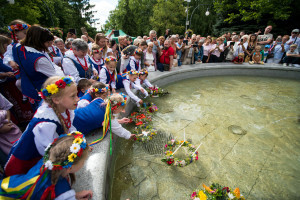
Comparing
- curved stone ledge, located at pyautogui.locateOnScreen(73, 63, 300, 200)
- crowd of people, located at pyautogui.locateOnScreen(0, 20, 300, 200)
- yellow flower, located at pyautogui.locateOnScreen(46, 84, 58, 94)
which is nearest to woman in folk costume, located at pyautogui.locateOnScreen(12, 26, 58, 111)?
crowd of people, located at pyautogui.locateOnScreen(0, 20, 300, 200)

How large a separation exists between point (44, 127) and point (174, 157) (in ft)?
7.20

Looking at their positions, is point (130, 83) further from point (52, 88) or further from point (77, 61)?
point (52, 88)

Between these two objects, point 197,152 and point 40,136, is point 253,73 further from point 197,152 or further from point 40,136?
point 40,136

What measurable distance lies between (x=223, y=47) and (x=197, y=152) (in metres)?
8.27

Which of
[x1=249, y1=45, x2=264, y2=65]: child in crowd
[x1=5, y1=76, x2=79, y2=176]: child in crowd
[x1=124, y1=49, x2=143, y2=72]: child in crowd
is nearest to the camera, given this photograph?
[x1=5, y1=76, x2=79, y2=176]: child in crowd

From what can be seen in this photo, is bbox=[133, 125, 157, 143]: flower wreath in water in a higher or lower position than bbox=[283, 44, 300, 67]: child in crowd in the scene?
lower

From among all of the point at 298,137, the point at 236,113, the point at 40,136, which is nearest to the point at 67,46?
the point at 40,136

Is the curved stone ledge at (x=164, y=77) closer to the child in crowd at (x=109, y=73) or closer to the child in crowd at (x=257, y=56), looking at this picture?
the child in crowd at (x=257, y=56)

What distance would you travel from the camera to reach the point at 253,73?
8.40 m

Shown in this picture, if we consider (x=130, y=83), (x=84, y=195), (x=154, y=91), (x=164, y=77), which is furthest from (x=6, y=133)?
(x=164, y=77)

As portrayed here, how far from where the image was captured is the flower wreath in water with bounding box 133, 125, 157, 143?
126 inches

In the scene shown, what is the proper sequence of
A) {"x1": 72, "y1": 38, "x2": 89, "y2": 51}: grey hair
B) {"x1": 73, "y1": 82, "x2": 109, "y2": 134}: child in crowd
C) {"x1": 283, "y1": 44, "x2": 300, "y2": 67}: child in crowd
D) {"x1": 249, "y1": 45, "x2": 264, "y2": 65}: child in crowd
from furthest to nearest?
1. {"x1": 249, "y1": 45, "x2": 264, "y2": 65}: child in crowd
2. {"x1": 283, "y1": 44, "x2": 300, "y2": 67}: child in crowd
3. {"x1": 72, "y1": 38, "x2": 89, "y2": 51}: grey hair
4. {"x1": 73, "y1": 82, "x2": 109, "y2": 134}: child in crowd

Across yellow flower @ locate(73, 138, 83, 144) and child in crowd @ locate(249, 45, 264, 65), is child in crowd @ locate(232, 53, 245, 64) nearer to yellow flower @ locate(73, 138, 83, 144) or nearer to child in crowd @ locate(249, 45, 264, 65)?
child in crowd @ locate(249, 45, 264, 65)

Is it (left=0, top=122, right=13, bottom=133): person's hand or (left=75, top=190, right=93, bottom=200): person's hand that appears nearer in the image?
(left=75, top=190, right=93, bottom=200): person's hand
